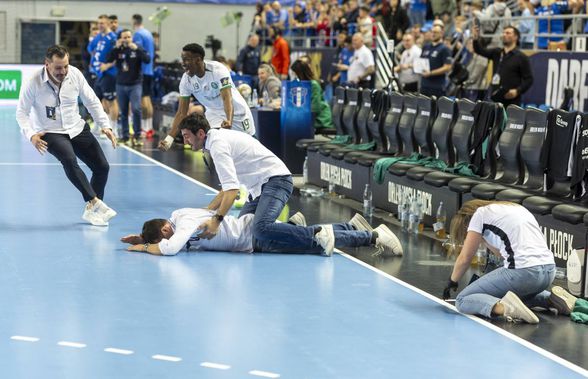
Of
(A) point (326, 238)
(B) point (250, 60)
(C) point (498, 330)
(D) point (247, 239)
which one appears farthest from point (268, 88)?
(C) point (498, 330)

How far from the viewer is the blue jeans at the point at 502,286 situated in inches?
285

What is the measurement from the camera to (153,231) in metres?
9.17

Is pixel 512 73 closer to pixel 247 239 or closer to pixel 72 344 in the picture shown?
pixel 247 239

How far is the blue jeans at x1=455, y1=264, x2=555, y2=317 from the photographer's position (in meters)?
7.23

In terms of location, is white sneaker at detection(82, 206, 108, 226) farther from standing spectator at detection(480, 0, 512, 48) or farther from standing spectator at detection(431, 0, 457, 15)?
standing spectator at detection(431, 0, 457, 15)

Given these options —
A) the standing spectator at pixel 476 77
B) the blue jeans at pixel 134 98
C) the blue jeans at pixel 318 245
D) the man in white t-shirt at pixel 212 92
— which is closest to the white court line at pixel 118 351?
the blue jeans at pixel 318 245

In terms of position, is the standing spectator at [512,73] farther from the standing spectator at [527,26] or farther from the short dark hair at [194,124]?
the short dark hair at [194,124]

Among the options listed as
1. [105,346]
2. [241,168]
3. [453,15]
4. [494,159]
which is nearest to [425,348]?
[105,346]

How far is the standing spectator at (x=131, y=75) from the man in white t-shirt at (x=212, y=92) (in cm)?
767

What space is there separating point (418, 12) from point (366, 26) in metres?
2.13

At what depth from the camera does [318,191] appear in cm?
1328

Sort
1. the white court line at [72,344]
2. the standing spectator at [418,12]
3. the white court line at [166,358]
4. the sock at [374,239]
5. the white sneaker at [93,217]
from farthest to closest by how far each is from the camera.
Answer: the standing spectator at [418,12] → the white sneaker at [93,217] → the sock at [374,239] → the white court line at [72,344] → the white court line at [166,358]

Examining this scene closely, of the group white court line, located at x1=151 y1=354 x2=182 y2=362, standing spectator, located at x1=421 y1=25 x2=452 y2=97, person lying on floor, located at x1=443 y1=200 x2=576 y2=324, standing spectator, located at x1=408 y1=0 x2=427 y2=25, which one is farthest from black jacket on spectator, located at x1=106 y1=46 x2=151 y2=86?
white court line, located at x1=151 y1=354 x2=182 y2=362

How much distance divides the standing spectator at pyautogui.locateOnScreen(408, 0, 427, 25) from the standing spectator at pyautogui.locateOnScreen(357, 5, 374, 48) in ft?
4.82
